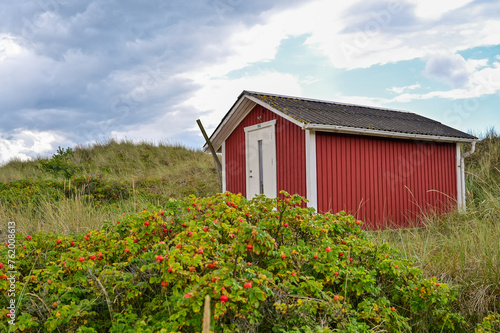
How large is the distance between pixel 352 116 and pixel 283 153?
2.46 metres

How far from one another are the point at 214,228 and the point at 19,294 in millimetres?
1556

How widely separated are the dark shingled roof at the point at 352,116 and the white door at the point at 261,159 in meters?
0.79

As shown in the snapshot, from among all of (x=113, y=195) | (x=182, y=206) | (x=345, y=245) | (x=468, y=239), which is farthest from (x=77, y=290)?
(x=113, y=195)

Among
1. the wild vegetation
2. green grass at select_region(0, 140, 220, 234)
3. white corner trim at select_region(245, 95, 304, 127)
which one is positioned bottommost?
the wild vegetation

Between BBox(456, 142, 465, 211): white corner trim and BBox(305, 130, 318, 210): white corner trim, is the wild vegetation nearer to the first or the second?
BBox(305, 130, 318, 210): white corner trim

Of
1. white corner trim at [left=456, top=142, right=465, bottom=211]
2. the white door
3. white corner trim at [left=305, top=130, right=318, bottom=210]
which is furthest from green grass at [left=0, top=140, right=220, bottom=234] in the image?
white corner trim at [left=456, top=142, right=465, bottom=211]

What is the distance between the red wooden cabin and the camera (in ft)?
28.1

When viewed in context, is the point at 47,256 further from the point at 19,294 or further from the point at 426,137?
the point at 426,137

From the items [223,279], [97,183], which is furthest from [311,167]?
[97,183]

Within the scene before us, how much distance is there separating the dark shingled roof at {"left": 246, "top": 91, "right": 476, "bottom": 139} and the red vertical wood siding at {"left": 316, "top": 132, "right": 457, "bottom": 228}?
36cm

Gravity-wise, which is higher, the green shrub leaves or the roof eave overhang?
the roof eave overhang

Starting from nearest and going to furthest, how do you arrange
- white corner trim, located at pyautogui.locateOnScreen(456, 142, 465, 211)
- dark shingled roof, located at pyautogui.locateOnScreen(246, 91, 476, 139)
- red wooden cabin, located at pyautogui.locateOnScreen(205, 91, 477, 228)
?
red wooden cabin, located at pyautogui.locateOnScreen(205, 91, 477, 228), dark shingled roof, located at pyautogui.locateOnScreen(246, 91, 476, 139), white corner trim, located at pyautogui.locateOnScreen(456, 142, 465, 211)

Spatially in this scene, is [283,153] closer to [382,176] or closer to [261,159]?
[261,159]

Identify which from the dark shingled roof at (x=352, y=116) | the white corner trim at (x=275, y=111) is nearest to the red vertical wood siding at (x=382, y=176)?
the dark shingled roof at (x=352, y=116)
